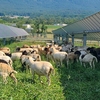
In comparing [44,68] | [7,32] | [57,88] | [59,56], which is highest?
[7,32]

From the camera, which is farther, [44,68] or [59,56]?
[59,56]

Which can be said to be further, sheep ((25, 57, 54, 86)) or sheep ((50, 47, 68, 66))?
sheep ((50, 47, 68, 66))

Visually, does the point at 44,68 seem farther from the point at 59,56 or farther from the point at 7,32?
the point at 7,32

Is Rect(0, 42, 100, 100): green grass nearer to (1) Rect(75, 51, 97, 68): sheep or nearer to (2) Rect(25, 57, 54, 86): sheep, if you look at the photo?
(2) Rect(25, 57, 54, 86): sheep

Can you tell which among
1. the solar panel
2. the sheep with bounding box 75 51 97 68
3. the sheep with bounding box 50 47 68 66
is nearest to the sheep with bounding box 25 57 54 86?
the sheep with bounding box 75 51 97 68

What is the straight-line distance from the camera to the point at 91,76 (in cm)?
1363

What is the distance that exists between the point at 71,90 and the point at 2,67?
2884mm

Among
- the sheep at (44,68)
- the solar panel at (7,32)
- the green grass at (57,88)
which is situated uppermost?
the solar panel at (7,32)

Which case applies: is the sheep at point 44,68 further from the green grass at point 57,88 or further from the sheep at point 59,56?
the sheep at point 59,56

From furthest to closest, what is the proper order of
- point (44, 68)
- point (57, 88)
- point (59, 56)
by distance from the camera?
point (59, 56) → point (44, 68) → point (57, 88)

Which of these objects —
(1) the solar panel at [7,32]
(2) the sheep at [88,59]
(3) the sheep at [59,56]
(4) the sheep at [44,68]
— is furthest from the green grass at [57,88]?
(1) the solar panel at [7,32]

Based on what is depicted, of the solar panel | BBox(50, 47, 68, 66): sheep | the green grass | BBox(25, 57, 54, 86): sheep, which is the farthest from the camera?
the solar panel

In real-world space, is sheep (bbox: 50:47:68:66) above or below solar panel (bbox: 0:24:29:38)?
below

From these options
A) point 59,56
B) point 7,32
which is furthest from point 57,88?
point 7,32
